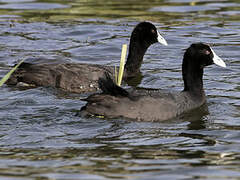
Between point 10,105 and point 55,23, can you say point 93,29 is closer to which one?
point 55,23

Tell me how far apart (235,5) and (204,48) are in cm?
913

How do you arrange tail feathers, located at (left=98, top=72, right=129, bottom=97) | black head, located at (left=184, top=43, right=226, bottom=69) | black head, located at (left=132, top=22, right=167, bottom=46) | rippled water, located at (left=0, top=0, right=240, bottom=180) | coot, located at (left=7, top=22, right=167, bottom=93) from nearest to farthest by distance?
rippled water, located at (left=0, top=0, right=240, bottom=180) < tail feathers, located at (left=98, top=72, right=129, bottom=97) < black head, located at (left=184, top=43, right=226, bottom=69) < coot, located at (left=7, top=22, right=167, bottom=93) < black head, located at (left=132, top=22, right=167, bottom=46)

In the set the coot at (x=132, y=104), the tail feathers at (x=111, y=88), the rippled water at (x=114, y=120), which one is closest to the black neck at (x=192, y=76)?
the rippled water at (x=114, y=120)

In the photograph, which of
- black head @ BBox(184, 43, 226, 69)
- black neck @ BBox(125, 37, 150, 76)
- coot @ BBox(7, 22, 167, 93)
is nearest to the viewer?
black head @ BBox(184, 43, 226, 69)

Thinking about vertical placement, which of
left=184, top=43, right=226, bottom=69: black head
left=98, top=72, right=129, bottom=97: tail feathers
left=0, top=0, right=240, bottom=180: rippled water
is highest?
left=184, top=43, right=226, bottom=69: black head

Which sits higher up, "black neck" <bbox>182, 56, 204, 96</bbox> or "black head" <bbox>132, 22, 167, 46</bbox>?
"black head" <bbox>132, 22, 167, 46</bbox>

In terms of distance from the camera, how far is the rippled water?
6.70 m

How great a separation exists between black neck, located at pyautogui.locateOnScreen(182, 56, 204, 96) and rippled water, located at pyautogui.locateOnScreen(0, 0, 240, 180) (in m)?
0.31

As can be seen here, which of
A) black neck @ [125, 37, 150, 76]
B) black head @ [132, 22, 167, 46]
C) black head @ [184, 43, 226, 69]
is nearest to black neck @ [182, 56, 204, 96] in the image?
black head @ [184, 43, 226, 69]

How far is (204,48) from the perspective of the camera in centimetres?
972

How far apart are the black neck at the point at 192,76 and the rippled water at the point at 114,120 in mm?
311

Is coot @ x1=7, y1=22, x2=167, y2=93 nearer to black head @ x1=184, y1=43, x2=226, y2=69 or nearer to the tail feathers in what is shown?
black head @ x1=184, y1=43, x2=226, y2=69

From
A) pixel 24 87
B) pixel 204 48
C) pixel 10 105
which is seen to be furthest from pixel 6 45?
pixel 204 48

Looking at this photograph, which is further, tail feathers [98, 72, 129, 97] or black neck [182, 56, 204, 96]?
black neck [182, 56, 204, 96]
